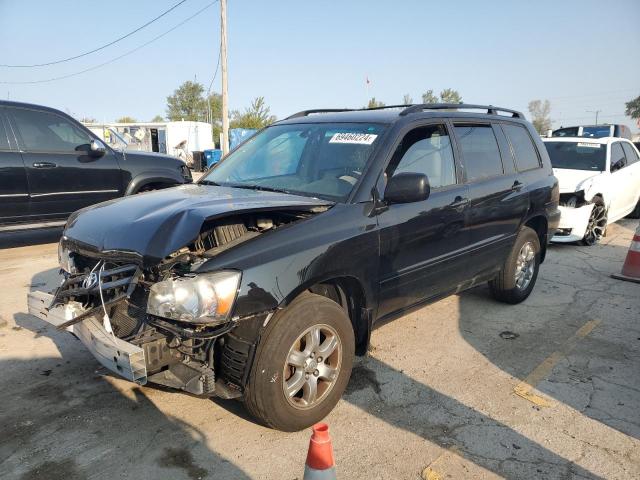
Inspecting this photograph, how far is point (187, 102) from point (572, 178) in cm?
7095

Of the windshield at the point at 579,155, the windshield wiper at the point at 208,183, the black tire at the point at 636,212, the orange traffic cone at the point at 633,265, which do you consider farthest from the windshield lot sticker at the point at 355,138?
the black tire at the point at 636,212

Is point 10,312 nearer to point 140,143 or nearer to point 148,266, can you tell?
point 148,266

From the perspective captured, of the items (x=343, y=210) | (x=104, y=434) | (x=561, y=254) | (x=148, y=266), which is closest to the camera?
(x=148, y=266)

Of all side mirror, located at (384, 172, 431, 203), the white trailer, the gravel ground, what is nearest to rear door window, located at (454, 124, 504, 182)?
side mirror, located at (384, 172, 431, 203)

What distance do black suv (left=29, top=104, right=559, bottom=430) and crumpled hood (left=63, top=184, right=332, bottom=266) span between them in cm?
1

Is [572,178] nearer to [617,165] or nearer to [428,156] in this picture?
[617,165]

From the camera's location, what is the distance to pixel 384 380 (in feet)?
11.6

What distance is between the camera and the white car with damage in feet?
25.9

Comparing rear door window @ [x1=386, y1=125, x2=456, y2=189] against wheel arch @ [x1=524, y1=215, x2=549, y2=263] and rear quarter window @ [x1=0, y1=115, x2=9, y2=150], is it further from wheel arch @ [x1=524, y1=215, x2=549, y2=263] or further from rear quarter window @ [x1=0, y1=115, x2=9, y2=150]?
rear quarter window @ [x1=0, y1=115, x2=9, y2=150]

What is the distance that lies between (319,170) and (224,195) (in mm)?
740

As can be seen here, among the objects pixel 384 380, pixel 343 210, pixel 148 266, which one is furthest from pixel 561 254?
pixel 148 266

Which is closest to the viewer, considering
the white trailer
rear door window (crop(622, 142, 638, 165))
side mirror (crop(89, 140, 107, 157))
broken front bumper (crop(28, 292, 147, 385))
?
broken front bumper (crop(28, 292, 147, 385))

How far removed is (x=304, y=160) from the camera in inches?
150

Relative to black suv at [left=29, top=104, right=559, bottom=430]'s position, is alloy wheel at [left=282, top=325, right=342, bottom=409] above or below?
below
